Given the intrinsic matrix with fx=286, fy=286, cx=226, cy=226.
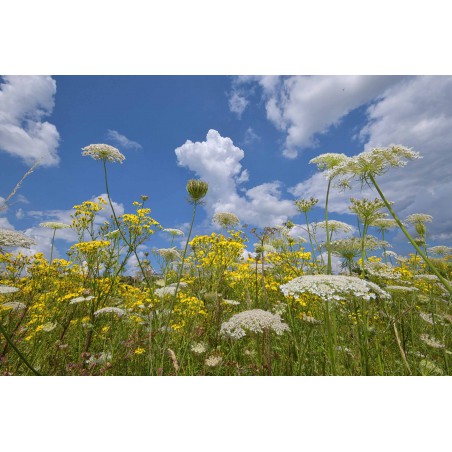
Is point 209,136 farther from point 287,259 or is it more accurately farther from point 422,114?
point 422,114

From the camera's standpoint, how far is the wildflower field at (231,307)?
121 cm

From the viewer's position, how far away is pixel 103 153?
1792mm

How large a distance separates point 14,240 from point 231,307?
4.35ft

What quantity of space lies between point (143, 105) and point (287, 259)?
60.6 inches

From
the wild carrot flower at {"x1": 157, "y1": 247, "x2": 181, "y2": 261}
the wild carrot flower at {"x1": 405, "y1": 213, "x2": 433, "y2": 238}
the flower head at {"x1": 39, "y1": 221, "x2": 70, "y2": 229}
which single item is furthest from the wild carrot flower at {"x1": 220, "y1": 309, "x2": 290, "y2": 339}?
the flower head at {"x1": 39, "y1": 221, "x2": 70, "y2": 229}

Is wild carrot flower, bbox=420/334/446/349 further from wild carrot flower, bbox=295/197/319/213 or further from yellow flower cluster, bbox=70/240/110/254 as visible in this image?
yellow flower cluster, bbox=70/240/110/254

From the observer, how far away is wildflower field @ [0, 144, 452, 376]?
1206 mm

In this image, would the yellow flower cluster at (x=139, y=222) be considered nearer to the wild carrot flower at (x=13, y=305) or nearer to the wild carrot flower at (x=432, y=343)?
the wild carrot flower at (x=13, y=305)

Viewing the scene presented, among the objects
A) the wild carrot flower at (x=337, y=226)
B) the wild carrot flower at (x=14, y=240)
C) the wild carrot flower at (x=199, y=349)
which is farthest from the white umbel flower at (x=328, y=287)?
the wild carrot flower at (x=14, y=240)

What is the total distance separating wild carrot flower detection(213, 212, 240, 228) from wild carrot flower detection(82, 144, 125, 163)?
0.75 m

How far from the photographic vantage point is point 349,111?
2037mm
